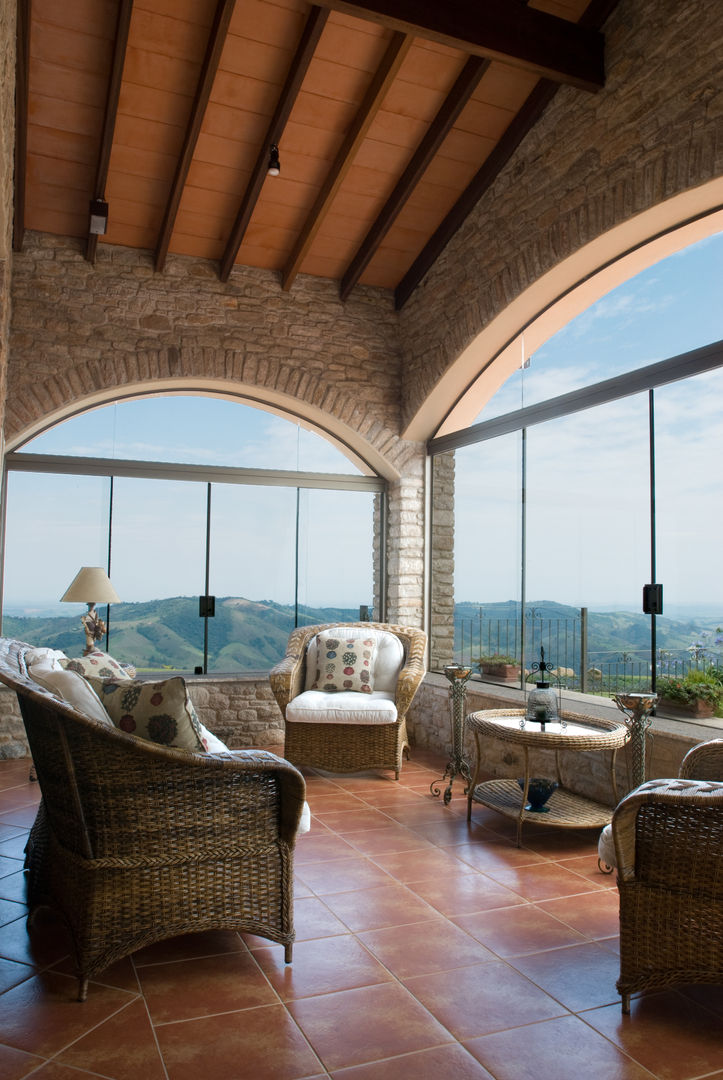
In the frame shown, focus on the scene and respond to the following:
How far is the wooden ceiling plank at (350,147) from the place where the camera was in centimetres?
483

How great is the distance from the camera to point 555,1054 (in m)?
2.21

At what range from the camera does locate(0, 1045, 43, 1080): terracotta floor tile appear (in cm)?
207

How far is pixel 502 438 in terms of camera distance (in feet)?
20.2

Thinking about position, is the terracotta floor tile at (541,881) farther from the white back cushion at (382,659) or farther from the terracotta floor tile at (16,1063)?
the white back cushion at (382,659)

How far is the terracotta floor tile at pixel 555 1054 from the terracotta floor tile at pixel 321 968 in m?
0.50

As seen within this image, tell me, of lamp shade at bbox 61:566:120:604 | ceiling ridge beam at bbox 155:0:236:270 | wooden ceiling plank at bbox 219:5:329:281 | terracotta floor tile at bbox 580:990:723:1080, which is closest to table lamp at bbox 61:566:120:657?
lamp shade at bbox 61:566:120:604

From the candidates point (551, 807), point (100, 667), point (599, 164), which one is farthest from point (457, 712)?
point (599, 164)

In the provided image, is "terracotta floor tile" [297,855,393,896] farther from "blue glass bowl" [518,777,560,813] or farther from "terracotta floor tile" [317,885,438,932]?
"blue glass bowl" [518,777,560,813]

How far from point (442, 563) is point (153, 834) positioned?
474 cm

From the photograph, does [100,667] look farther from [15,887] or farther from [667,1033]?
[667,1033]

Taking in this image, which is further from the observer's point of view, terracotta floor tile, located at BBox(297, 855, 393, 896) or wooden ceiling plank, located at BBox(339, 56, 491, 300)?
wooden ceiling plank, located at BBox(339, 56, 491, 300)

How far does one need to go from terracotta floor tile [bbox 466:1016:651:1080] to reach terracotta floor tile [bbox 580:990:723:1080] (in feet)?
0.18

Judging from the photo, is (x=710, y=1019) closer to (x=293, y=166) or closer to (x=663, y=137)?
(x=663, y=137)

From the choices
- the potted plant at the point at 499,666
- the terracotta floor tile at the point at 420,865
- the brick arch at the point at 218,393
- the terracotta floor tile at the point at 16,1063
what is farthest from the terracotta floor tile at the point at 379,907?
the brick arch at the point at 218,393
